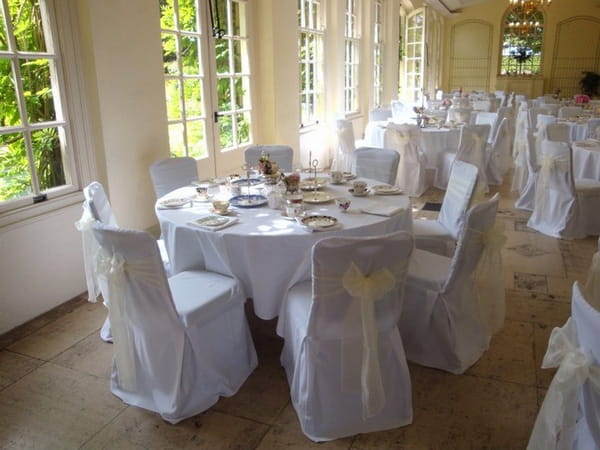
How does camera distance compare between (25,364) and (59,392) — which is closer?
(59,392)

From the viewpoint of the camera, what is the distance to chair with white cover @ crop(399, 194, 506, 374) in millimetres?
2465

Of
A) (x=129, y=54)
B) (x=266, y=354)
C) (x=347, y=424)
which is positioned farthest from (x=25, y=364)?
(x=129, y=54)

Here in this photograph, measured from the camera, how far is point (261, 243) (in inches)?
93.2

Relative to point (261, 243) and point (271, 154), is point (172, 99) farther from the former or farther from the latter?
point (261, 243)

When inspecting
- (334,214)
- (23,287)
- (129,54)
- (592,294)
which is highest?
(129,54)

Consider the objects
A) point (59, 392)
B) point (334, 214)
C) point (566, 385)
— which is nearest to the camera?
point (566, 385)

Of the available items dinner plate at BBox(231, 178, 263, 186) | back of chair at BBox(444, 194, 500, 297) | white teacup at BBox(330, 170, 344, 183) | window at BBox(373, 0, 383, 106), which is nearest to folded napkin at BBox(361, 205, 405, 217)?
back of chair at BBox(444, 194, 500, 297)

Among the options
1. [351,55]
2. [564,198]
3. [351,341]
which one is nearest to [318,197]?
[351,341]

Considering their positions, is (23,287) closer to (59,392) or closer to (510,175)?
(59,392)

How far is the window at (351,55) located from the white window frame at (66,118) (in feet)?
17.8

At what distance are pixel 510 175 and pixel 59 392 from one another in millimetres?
6442

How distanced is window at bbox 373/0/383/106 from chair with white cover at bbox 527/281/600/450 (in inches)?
328

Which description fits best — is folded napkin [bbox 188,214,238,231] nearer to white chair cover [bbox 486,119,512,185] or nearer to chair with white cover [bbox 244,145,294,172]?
chair with white cover [bbox 244,145,294,172]

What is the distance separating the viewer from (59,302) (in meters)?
3.36
